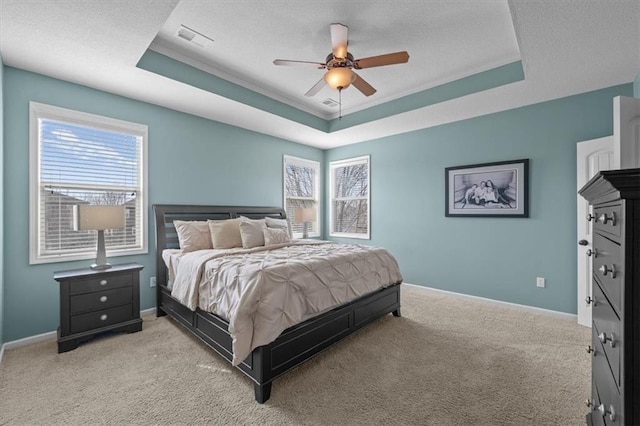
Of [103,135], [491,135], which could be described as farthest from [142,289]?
[491,135]

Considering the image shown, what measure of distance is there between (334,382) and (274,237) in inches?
79.6

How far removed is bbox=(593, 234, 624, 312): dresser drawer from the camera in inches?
38.8

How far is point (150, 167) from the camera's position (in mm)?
3600

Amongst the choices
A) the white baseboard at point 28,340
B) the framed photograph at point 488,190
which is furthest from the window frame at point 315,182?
the white baseboard at point 28,340

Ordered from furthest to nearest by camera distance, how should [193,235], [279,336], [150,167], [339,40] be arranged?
[150,167] < [193,235] < [339,40] < [279,336]

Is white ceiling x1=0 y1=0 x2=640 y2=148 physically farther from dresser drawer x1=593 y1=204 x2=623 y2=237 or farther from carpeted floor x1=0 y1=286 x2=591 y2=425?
carpeted floor x1=0 y1=286 x2=591 y2=425

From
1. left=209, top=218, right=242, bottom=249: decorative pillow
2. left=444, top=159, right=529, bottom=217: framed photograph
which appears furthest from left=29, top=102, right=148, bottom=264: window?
left=444, top=159, right=529, bottom=217: framed photograph

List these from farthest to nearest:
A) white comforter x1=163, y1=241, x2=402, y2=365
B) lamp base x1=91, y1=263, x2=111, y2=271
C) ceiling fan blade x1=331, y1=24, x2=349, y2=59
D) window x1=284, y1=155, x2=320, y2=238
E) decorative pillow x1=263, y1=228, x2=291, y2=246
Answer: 1. window x1=284, y1=155, x2=320, y2=238
2. decorative pillow x1=263, y1=228, x2=291, y2=246
3. lamp base x1=91, y1=263, x2=111, y2=271
4. ceiling fan blade x1=331, y1=24, x2=349, y2=59
5. white comforter x1=163, y1=241, x2=402, y2=365

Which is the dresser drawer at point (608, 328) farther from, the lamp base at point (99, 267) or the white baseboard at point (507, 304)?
the lamp base at point (99, 267)

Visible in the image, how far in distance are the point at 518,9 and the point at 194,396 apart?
354cm

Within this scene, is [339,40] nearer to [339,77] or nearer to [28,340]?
[339,77]

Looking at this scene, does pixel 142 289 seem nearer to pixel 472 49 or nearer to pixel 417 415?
pixel 417 415

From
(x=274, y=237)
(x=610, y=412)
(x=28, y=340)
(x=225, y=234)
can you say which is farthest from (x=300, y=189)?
(x=610, y=412)

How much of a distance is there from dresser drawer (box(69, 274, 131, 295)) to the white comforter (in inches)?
18.1
